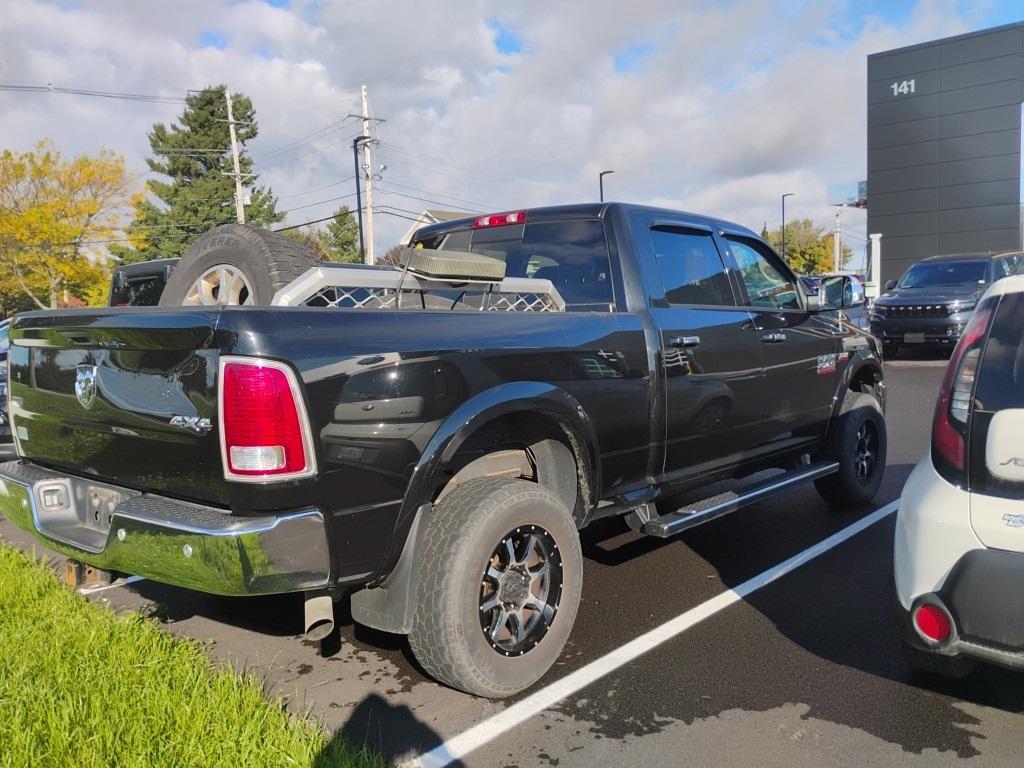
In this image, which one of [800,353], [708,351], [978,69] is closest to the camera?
[708,351]

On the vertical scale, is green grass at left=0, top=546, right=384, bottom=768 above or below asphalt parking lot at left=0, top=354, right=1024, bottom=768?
above

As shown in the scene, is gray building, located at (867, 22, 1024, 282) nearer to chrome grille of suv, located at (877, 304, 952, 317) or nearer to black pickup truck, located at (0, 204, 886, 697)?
chrome grille of suv, located at (877, 304, 952, 317)

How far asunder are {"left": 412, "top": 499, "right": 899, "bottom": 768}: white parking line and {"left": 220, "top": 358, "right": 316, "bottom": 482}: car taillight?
109 cm

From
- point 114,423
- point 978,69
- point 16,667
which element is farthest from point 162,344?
point 978,69

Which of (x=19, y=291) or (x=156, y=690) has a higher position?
(x=19, y=291)

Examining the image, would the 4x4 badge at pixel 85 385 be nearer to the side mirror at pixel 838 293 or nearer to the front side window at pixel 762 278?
the front side window at pixel 762 278

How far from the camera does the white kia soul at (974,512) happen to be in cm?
241

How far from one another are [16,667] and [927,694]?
346 centimetres

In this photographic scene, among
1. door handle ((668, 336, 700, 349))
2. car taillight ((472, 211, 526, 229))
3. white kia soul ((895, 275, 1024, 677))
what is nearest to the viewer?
white kia soul ((895, 275, 1024, 677))

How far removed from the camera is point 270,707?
2852mm

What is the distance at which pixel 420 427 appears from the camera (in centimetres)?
280

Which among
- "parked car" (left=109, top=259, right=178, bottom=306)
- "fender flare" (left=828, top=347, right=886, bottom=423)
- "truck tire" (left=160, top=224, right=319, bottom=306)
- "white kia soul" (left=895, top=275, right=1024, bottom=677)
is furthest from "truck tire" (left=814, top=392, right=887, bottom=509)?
"parked car" (left=109, top=259, right=178, bottom=306)

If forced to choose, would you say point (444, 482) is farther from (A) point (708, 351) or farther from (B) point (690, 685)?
(A) point (708, 351)

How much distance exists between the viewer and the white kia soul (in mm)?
2408
